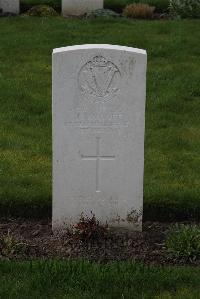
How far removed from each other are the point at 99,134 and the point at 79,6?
9094 millimetres

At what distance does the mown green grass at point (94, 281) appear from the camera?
5418 millimetres

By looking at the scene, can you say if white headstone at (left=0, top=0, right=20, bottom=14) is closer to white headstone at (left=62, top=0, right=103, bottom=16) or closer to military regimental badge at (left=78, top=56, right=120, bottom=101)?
white headstone at (left=62, top=0, right=103, bottom=16)

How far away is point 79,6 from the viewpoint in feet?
49.5

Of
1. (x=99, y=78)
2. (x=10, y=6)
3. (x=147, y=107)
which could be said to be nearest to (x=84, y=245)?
(x=99, y=78)

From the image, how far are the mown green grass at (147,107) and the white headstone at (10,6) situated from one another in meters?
0.75

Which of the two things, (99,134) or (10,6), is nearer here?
(99,134)

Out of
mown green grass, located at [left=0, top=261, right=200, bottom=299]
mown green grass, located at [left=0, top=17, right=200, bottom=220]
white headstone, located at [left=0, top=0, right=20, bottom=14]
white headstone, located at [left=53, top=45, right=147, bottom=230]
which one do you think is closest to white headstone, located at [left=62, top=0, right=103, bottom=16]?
white headstone, located at [left=0, top=0, right=20, bottom=14]

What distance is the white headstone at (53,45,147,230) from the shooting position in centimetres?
629

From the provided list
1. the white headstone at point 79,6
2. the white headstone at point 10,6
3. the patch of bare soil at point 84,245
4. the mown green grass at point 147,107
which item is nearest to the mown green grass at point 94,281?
the patch of bare soil at point 84,245

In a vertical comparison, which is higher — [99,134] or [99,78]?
[99,78]

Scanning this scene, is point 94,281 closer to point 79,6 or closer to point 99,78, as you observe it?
point 99,78

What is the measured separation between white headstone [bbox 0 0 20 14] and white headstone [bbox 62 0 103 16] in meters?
0.92

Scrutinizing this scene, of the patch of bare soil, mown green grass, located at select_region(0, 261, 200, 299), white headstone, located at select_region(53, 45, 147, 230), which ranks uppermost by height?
white headstone, located at select_region(53, 45, 147, 230)

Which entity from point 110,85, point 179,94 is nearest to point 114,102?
point 110,85
